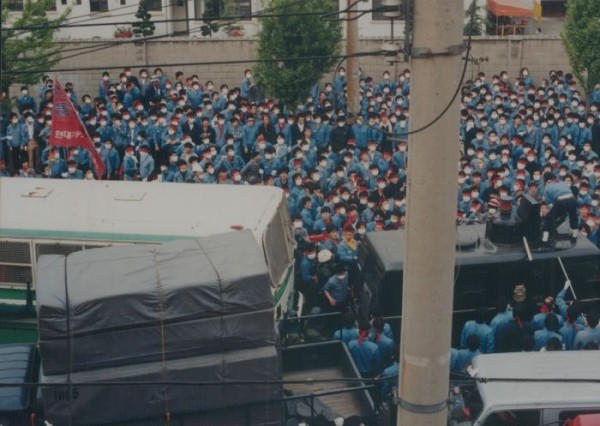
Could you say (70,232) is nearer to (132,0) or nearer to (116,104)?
(116,104)

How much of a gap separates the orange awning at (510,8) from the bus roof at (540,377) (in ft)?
68.8

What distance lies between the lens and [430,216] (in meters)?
5.44

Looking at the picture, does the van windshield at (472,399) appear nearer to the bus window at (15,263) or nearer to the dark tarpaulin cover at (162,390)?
the dark tarpaulin cover at (162,390)

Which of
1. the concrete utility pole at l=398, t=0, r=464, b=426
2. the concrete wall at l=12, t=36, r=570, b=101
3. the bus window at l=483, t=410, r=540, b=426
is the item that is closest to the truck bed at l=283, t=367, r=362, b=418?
the bus window at l=483, t=410, r=540, b=426

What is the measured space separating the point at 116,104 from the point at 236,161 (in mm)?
4402

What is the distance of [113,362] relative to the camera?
25.4 feet

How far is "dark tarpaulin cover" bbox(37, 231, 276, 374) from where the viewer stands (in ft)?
25.0

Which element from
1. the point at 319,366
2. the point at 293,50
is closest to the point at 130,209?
the point at 319,366

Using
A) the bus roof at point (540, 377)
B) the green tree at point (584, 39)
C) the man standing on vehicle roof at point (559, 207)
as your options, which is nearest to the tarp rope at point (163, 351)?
the bus roof at point (540, 377)

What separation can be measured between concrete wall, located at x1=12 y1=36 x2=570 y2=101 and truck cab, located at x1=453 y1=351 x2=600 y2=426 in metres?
16.0

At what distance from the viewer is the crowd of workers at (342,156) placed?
12.0 meters

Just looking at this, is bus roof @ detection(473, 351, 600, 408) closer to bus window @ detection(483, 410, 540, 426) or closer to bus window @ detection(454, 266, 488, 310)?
bus window @ detection(483, 410, 540, 426)

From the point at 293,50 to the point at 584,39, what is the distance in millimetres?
6462

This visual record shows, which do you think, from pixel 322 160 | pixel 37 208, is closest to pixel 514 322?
pixel 37 208
